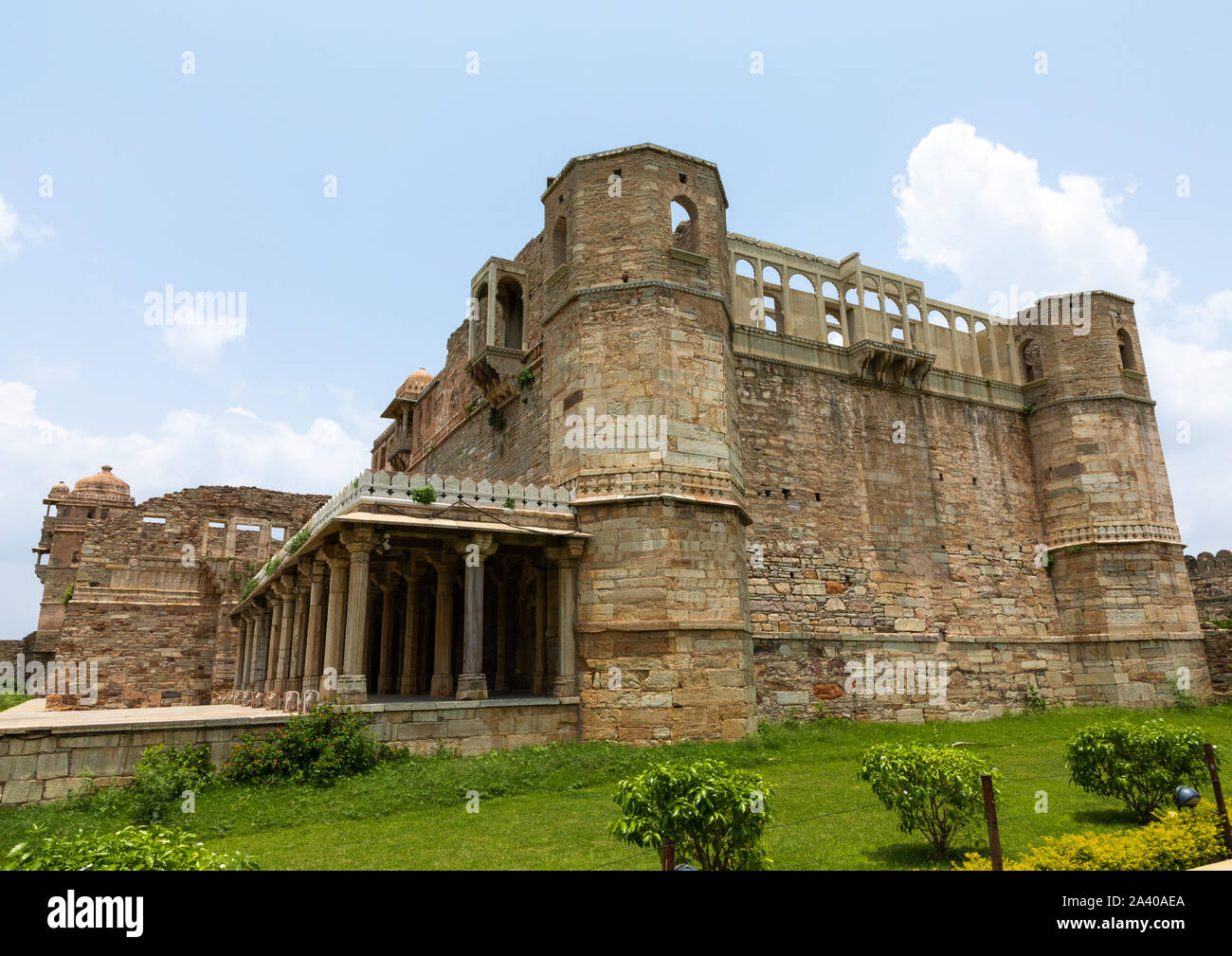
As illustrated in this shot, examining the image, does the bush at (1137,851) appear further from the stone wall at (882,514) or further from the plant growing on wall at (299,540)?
the plant growing on wall at (299,540)

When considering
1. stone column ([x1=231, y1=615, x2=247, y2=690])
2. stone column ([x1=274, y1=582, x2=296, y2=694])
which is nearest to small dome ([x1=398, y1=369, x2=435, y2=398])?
stone column ([x1=231, y1=615, x2=247, y2=690])

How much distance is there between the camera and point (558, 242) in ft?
65.5

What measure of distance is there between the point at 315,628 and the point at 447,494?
189 inches

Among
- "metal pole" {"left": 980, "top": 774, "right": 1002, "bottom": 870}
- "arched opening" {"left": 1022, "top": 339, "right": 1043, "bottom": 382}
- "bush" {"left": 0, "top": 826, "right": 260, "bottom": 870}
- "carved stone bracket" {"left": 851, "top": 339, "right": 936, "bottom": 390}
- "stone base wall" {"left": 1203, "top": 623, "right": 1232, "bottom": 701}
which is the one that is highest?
"arched opening" {"left": 1022, "top": 339, "right": 1043, "bottom": 382}

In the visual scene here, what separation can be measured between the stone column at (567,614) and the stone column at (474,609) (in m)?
1.46

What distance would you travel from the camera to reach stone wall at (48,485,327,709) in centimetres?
2864

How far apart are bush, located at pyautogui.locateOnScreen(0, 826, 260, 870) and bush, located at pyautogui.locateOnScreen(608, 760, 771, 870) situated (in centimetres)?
321

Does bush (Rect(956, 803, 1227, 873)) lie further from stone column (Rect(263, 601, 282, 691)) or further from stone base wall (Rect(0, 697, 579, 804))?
stone column (Rect(263, 601, 282, 691))

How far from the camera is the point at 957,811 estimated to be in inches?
320

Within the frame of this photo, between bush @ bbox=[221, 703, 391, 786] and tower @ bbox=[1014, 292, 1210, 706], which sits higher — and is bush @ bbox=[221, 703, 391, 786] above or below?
below

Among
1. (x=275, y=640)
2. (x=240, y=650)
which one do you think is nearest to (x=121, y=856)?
(x=275, y=640)

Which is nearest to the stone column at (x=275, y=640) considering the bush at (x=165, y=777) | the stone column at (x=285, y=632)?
the stone column at (x=285, y=632)
